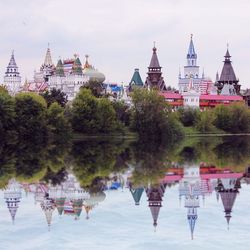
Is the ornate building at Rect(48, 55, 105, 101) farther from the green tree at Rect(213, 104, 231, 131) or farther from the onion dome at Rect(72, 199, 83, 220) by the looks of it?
the onion dome at Rect(72, 199, 83, 220)

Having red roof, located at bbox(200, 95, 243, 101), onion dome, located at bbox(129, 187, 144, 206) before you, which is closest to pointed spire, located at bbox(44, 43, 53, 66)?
red roof, located at bbox(200, 95, 243, 101)

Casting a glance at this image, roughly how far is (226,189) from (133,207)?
452 centimetres

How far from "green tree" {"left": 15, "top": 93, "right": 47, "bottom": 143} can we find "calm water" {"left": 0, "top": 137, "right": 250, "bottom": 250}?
1795 cm

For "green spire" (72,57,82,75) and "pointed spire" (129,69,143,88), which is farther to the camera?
"pointed spire" (129,69,143,88)

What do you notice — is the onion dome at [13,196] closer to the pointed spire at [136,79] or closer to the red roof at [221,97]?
the red roof at [221,97]

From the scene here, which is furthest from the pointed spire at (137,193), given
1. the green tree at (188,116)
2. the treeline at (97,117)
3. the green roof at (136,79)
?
the green roof at (136,79)

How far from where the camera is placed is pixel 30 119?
4669 cm

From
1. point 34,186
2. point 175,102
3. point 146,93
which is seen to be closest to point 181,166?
point 34,186

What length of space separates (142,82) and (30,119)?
42.5 metres

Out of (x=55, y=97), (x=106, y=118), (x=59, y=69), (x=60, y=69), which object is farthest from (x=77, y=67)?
(x=106, y=118)

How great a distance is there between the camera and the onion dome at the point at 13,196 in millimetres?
15938

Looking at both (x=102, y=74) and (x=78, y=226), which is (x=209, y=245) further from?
(x=102, y=74)

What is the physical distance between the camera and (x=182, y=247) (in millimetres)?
11844

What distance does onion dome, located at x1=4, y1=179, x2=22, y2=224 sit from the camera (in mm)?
15938
